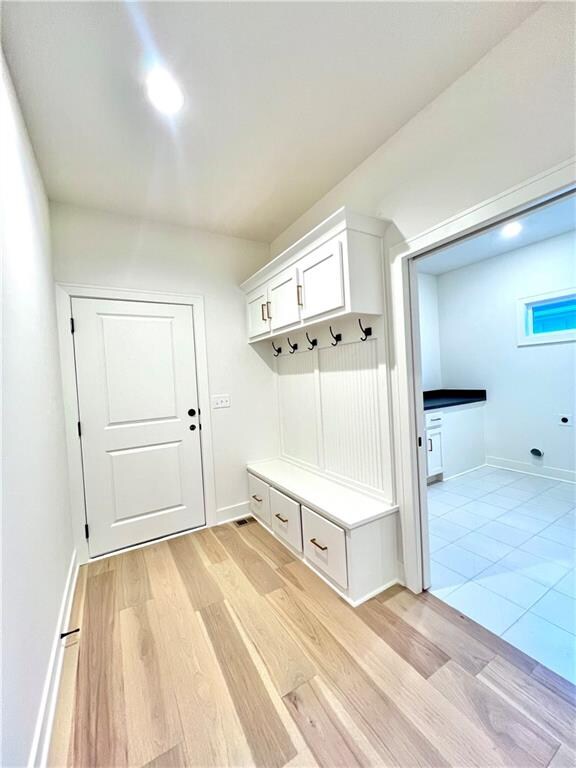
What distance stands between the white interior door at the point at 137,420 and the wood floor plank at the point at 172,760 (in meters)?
1.60

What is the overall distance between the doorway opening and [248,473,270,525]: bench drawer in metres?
1.26

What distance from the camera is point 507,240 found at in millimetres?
3404

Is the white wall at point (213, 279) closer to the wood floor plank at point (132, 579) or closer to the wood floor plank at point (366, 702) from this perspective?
the wood floor plank at point (132, 579)

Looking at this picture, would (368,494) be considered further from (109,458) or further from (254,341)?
(109,458)

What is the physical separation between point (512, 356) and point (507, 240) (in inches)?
52.9

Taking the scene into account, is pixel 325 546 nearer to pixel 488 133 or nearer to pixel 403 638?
pixel 403 638

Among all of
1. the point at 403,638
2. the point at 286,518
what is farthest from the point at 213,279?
the point at 403,638

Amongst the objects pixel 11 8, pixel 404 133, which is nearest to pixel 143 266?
pixel 11 8

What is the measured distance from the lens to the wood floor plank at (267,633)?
1352 mm

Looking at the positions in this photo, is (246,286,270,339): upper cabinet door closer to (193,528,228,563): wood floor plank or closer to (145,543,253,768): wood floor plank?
(193,528,228,563): wood floor plank

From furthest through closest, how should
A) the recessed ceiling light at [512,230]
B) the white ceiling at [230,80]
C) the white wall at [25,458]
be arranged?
the recessed ceiling light at [512,230]
the white ceiling at [230,80]
the white wall at [25,458]

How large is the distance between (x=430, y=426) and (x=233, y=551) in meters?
2.50

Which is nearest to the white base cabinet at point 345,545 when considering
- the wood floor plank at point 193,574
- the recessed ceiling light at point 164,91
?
the wood floor plank at point 193,574

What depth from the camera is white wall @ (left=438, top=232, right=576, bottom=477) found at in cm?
336
